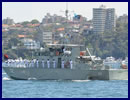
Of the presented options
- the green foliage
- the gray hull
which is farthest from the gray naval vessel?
the green foliage

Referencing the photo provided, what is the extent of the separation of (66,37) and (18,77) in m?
5.58

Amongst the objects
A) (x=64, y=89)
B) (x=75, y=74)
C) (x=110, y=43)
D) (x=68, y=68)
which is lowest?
(x=64, y=89)

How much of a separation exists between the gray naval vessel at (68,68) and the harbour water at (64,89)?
3.75ft

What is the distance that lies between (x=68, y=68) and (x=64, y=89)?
336 inches

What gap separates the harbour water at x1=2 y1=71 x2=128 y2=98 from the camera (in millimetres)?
45062

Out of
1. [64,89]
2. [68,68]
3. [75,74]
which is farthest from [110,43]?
[64,89]

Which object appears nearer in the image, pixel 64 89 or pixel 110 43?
pixel 64 89

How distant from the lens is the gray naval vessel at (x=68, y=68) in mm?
58250

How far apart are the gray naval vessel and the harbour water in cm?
114

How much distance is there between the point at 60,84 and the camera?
54.8 metres

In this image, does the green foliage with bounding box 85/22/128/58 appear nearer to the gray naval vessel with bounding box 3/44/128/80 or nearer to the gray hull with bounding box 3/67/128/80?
the gray naval vessel with bounding box 3/44/128/80

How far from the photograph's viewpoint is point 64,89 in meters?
49.9

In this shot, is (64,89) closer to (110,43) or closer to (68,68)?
(68,68)

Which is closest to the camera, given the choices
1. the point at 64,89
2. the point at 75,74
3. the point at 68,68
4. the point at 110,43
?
the point at 64,89
